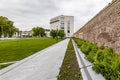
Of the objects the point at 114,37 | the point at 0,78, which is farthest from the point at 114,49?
the point at 0,78

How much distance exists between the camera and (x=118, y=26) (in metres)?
5.44

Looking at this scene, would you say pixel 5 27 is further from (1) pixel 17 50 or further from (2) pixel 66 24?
(2) pixel 66 24

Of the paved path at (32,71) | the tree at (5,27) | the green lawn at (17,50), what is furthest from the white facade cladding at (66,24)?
the paved path at (32,71)

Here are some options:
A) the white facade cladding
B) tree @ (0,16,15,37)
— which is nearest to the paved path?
tree @ (0,16,15,37)

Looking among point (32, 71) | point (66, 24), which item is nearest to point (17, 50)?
point (32, 71)

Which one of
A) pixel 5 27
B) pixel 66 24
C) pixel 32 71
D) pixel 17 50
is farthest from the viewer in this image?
pixel 66 24

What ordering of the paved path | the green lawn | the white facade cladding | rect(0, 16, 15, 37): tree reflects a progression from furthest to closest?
the white facade cladding < rect(0, 16, 15, 37): tree < the green lawn < the paved path

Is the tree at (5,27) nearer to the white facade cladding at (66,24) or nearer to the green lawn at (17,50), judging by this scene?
the green lawn at (17,50)

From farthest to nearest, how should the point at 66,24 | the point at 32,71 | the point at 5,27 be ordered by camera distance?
the point at 66,24
the point at 5,27
the point at 32,71

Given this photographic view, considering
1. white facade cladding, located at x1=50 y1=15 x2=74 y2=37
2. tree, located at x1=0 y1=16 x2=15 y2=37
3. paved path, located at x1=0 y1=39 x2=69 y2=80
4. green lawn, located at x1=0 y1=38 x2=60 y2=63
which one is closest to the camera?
paved path, located at x1=0 y1=39 x2=69 y2=80

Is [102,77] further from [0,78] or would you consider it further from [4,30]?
[4,30]

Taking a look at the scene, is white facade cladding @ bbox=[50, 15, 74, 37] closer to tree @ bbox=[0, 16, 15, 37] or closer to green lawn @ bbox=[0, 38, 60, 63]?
tree @ bbox=[0, 16, 15, 37]

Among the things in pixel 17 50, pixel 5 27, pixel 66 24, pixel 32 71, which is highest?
pixel 66 24

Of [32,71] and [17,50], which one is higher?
[32,71]
